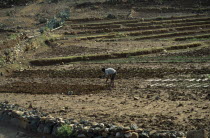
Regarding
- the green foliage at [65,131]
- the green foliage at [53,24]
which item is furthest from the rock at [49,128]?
the green foliage at [53,24]

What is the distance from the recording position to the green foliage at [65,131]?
12.9 m

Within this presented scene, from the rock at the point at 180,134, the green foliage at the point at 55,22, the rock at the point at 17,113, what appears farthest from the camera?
the green foliage at the point at 55,22

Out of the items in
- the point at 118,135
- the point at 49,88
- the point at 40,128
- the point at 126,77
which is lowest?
the point at 49,88

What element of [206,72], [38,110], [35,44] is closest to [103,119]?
[38,110]

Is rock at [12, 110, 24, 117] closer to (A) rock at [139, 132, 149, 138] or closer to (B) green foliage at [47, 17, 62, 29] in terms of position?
(A) rock at [139, 132, 149, 138]

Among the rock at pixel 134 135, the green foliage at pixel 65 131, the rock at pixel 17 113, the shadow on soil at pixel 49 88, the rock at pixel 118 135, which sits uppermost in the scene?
the rock at pixel 134 135

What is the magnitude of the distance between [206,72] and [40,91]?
904cm

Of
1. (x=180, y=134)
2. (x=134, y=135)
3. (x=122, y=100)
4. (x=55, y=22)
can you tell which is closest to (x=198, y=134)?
(x=180, y=134)

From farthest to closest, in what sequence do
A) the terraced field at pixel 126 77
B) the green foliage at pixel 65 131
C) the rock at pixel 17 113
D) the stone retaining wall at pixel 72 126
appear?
the rock at pixel 17 113 < the terraced field at pixel 126 77 < the green foliage at pixel 65 131 < the stone retaining wall at pixel 72 126

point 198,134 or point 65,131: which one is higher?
point 198,134

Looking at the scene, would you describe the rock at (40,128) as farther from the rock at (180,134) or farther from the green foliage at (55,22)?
the green foliage at (55,22)

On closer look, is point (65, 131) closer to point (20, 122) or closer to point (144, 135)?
point (144, 135)

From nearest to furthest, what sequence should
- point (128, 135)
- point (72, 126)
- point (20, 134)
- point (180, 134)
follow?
point (180, 134), point (128, 135), point (72, 126), point (20, 134)

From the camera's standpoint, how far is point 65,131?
1299 cm
